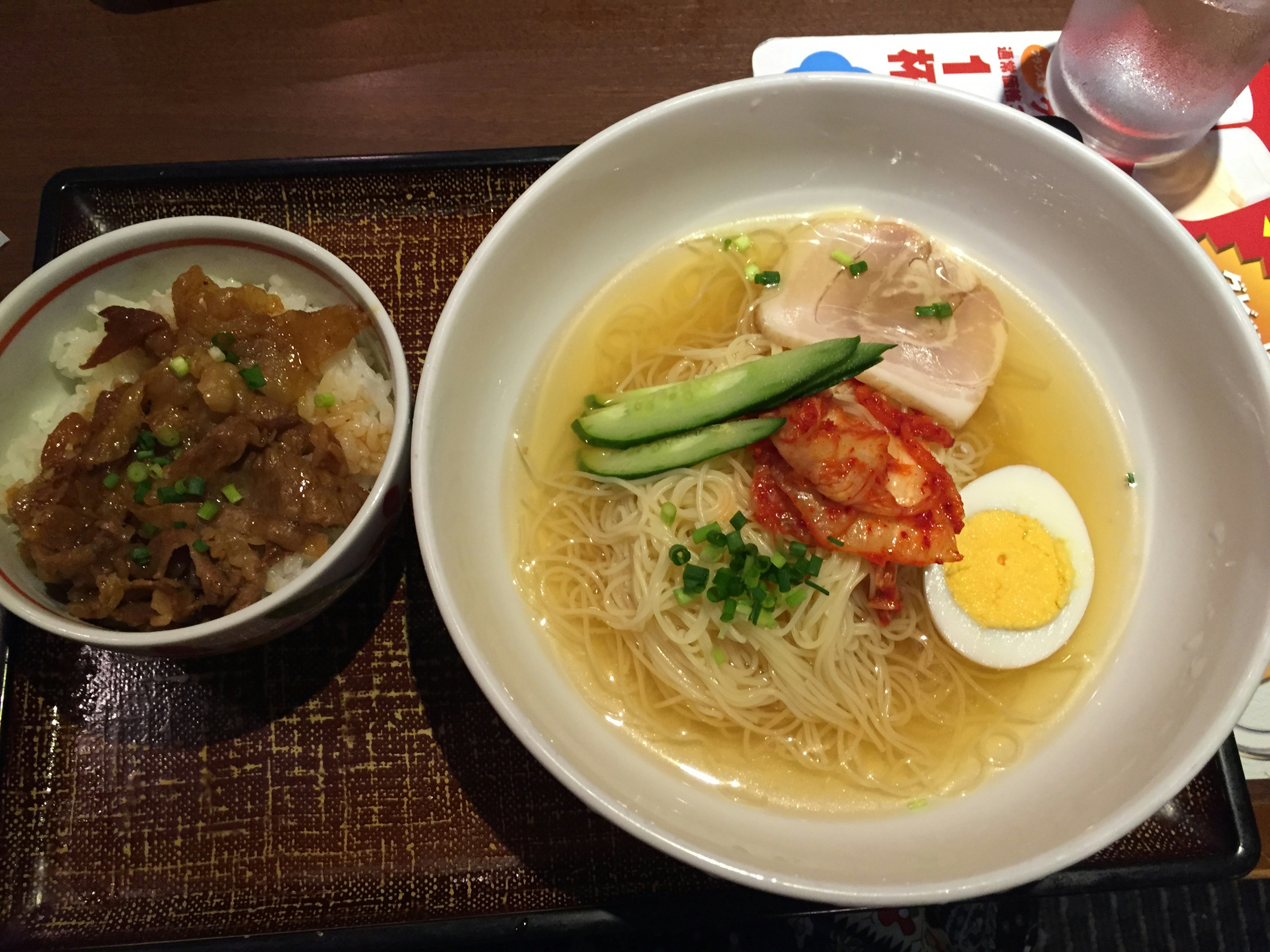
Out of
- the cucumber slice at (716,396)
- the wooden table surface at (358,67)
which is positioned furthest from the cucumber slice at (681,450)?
the wooden table surface at (358,67)

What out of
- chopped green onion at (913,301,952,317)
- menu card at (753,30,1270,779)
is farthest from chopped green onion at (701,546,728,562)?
menu card at (753,30,1270,779)

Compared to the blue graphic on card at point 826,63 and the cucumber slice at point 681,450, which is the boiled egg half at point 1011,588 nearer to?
the cucumber slice at point 681,450

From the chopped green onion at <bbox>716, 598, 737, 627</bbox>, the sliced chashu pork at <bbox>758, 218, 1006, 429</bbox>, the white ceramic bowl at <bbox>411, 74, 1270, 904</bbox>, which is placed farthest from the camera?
the sliced chashu pork at <bbox>758, 218, 1006, 429</bbox>

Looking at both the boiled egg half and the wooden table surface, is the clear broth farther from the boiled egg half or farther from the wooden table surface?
the wooden table surface

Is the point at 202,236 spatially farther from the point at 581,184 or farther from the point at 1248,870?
the point at 1248,870

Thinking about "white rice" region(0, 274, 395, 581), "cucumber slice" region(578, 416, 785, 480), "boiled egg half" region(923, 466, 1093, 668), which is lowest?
"boiled egg half" region(923, 466, 1093, 668)

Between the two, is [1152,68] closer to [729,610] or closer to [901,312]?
[901,312]

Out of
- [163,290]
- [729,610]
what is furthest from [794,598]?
[163,290]
